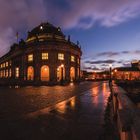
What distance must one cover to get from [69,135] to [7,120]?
338 cm

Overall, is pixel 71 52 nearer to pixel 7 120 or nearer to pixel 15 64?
pixel 15 64

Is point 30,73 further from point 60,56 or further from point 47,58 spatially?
point 60,56

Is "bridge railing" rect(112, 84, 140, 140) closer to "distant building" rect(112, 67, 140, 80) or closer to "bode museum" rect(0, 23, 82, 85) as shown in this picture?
"bode museum" rect(0, 23, 82, 85)

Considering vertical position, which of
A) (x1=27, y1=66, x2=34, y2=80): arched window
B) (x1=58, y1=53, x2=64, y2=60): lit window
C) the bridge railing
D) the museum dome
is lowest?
the bridge railing

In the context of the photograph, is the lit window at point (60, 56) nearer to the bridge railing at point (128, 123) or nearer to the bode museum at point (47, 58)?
the bode museum at point (47, 58)

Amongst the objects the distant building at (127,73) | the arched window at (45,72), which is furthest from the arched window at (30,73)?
the distant building at (127,73)

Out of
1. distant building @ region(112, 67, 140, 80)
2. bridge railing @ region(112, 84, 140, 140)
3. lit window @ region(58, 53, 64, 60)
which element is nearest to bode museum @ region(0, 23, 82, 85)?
lit window @ region(58, 53, 64, 60)

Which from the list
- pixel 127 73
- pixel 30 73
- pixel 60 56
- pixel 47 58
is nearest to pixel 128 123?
pixel 47 58

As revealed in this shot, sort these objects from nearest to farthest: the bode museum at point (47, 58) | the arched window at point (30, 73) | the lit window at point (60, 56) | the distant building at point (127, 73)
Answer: the bode museum at point (47, 58) → the lit window at point (60, 56) → the arched window at point (30, 73) → the distant building at point (127, 73)

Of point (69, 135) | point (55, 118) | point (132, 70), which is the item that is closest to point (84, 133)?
point (69, 135)

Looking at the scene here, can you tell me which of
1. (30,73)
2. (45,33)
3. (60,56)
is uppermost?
(45,33)

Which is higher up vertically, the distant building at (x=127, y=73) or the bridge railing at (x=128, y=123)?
the distant building at (x=127, y=73)

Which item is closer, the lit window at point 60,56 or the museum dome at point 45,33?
the lit window at point 60,56

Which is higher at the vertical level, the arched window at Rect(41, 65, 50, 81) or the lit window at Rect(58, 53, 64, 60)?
the lit window at Rect(58, 53, 64, 60)
